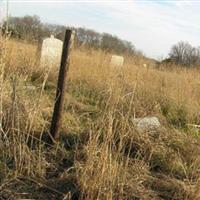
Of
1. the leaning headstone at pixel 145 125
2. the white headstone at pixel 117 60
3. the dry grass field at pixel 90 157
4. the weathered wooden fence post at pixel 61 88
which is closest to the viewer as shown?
the dry grass field at pixel 90 157

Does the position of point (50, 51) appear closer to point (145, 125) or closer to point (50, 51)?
point (50, 51)

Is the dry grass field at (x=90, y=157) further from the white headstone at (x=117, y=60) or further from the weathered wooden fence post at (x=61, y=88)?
the white headstone at (x=117, y=60)

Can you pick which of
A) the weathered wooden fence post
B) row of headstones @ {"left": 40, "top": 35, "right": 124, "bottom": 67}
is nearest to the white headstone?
row of headstones @ {"left": 40, "top": 35, "right": 124, "bottom": 67}

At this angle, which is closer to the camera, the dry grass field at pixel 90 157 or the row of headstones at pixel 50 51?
the dry grass field at pixel 90 157

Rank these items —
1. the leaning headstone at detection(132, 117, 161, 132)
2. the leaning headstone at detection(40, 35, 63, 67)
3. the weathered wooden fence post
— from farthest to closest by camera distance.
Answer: the leaning headstone at detection(40, 35, 63, 67)
the leaning headstone at detection(132, 117, 161, 132)
the weathered wooden fence post

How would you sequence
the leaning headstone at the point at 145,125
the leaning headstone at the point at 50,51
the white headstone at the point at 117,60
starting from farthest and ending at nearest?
the white headstone at the point at 117,60 < the leaning headstone at the point at 50,51 < the leaning headstone at the point at 145,125

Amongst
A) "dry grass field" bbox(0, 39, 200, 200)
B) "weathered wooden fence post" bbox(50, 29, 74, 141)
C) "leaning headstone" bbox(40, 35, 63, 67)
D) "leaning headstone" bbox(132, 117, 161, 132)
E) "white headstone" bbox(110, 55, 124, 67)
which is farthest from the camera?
"white headstone" bbox(110, 55, 124, 67)

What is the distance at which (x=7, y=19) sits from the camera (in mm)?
4445

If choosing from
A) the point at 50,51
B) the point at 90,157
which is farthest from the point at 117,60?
the point at 90,157

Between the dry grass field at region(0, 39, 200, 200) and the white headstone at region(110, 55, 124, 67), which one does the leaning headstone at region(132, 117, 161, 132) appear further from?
the white headstone at region(110, 55, 124, 67)

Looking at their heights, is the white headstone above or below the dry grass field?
above

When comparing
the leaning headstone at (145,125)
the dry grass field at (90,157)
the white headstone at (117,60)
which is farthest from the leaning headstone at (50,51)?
the leaning headstone at (145,125)

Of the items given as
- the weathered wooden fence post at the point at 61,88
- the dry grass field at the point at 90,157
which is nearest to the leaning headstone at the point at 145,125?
the dry grass field at the point at 90,157

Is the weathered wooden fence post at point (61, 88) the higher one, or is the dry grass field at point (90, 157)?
the weathered wooden fence post at point (61, 88)
